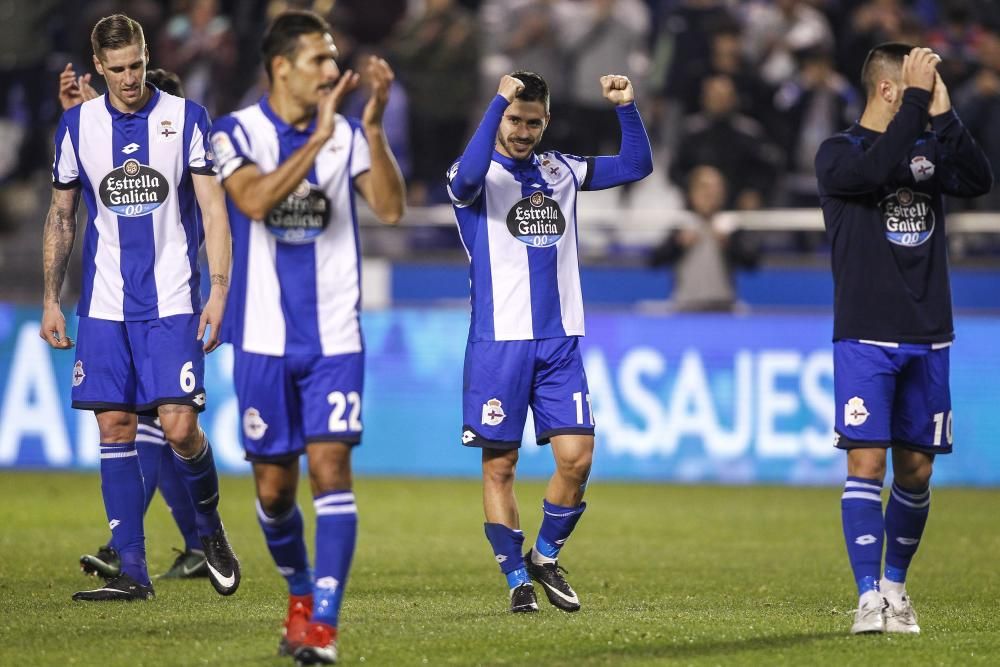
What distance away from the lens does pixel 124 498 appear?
7.86 metres

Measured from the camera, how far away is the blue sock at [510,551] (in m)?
7.57

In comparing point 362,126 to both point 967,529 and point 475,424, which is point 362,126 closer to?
point 475,424

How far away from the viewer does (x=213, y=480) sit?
8.05m

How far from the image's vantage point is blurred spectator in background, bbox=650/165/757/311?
48.9 feet

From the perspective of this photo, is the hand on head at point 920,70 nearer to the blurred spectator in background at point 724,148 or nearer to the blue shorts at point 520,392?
the blue shorts at point 520,392

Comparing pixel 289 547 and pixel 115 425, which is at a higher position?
pixel 115 425

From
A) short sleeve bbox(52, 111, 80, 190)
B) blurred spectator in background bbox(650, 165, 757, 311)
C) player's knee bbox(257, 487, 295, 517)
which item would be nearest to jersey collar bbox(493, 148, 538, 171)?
short sleeve bbox(52, 111, 80, 190)

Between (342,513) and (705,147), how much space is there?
36.4 feet

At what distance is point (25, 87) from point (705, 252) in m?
7.76

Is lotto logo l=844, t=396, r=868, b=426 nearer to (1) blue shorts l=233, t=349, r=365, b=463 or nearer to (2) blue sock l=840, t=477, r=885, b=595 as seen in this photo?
(2) blue sock l=840, t=477, r=885, b=595

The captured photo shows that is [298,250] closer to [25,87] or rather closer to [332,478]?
[332,478]

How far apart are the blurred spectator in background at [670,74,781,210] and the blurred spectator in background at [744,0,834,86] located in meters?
1.19

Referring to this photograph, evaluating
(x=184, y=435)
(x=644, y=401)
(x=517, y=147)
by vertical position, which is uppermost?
(x=517, y=147)

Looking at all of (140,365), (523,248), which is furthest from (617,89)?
(140,365)
